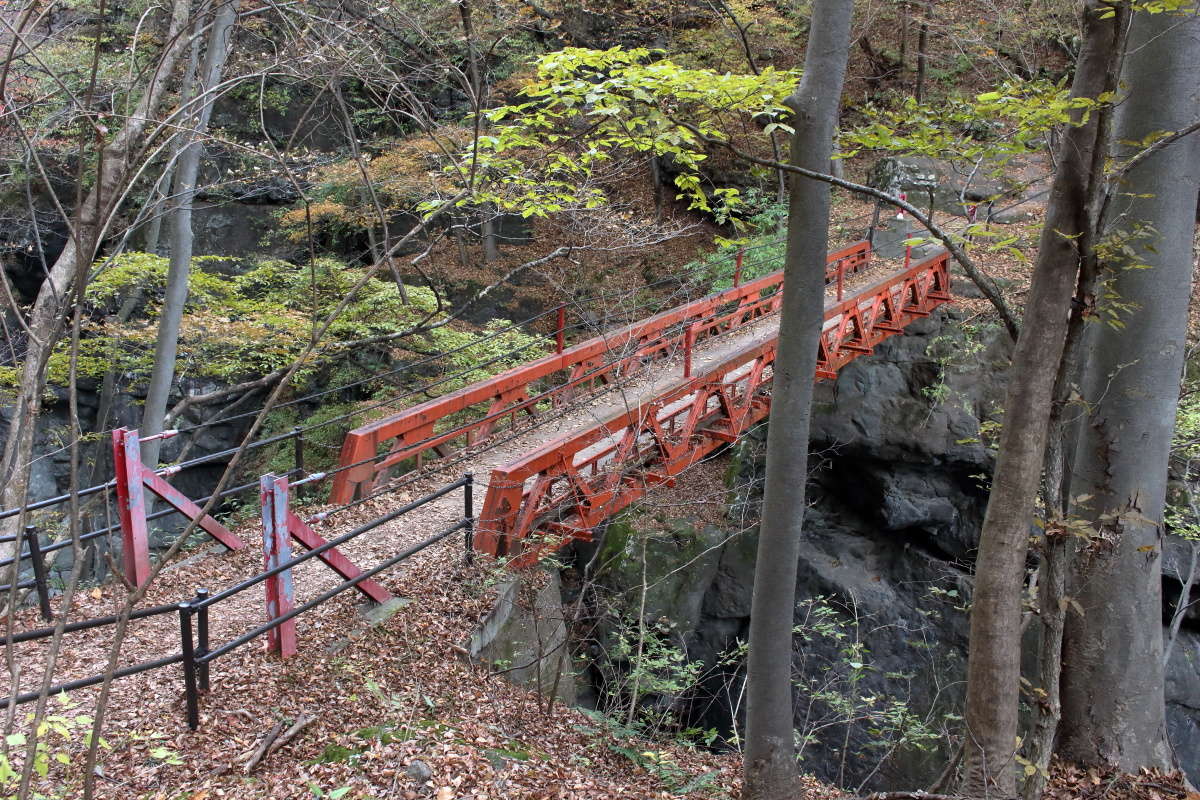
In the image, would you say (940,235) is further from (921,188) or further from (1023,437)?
(921,188)

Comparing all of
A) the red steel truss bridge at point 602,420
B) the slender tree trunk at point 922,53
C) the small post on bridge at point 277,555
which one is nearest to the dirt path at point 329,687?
the small post on bridge at point 277,555

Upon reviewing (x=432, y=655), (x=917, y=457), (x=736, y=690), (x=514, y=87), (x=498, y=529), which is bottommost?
(x=736, y=690)

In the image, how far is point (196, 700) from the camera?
456cm

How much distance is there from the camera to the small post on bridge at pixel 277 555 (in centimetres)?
522

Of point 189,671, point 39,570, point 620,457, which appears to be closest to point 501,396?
point 620,457

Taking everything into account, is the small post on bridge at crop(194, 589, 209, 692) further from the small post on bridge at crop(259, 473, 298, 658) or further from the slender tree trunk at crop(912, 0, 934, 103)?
the slender tree trunk at crop(912, 0, 934, 103)

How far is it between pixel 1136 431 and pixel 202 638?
611 cm

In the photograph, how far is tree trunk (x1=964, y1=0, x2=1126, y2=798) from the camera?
13.6 ft

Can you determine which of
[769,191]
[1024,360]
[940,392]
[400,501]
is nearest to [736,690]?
[940,392]

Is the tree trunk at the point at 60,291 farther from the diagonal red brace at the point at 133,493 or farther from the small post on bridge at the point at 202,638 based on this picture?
the small post on bridge at the point at 202,638

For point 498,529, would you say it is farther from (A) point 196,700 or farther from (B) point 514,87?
(B) point 514,87

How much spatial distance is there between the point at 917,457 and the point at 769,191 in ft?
31.1

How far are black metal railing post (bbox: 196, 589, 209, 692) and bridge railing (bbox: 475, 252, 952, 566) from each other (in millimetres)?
2593

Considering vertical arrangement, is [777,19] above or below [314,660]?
above
